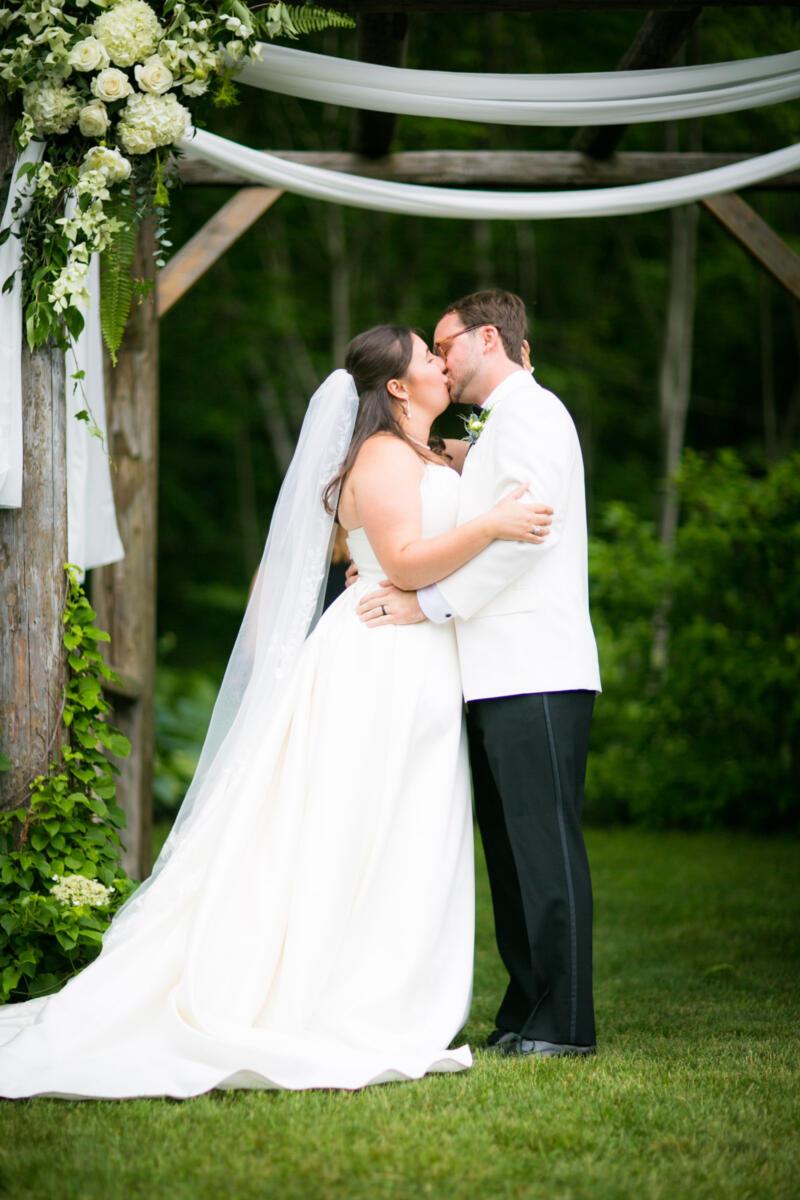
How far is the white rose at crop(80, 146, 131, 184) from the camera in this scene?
3.61 meters

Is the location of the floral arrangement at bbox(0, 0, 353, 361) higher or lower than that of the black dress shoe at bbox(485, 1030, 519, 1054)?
higher

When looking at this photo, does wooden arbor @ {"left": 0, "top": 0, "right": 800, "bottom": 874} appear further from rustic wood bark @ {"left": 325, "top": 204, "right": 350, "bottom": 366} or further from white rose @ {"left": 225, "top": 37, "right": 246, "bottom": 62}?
rustic wood bark @ {"left": 325, "top": 204, "right": 350, "bottom": 366}

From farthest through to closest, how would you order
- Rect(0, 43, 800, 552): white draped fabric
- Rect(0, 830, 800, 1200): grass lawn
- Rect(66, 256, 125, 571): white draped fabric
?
Rect(0, 43, 800, 552): white draped fabric
Rect(66, 256, 125, 571): white draped fabric
Rect(0, 830, 800, 1200): grass lawn

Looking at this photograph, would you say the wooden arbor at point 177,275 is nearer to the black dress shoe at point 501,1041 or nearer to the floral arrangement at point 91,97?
the floral arrangement at point 91,97

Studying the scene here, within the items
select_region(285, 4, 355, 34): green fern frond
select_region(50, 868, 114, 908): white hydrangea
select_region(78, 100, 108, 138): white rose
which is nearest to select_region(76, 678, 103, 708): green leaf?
select_region(50, 868, 114, 908): white hydrangea

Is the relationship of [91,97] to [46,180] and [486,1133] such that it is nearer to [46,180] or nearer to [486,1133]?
[46,180]

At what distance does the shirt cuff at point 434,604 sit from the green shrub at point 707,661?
4658 mm

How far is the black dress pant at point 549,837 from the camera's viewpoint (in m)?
3.48

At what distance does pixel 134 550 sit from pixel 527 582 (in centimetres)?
246

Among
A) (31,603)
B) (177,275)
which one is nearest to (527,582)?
(31,603)

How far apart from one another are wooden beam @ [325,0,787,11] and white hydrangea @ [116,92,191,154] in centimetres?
67

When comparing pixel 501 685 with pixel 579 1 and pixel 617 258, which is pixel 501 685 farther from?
pixel 617 258

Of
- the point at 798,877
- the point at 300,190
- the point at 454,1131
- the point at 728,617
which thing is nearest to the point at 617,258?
the point at 728,617

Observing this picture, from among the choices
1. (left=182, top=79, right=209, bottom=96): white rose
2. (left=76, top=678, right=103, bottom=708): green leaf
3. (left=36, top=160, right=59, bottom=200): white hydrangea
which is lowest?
(left=76, top=678, right=103, bottom=708): green leaf
